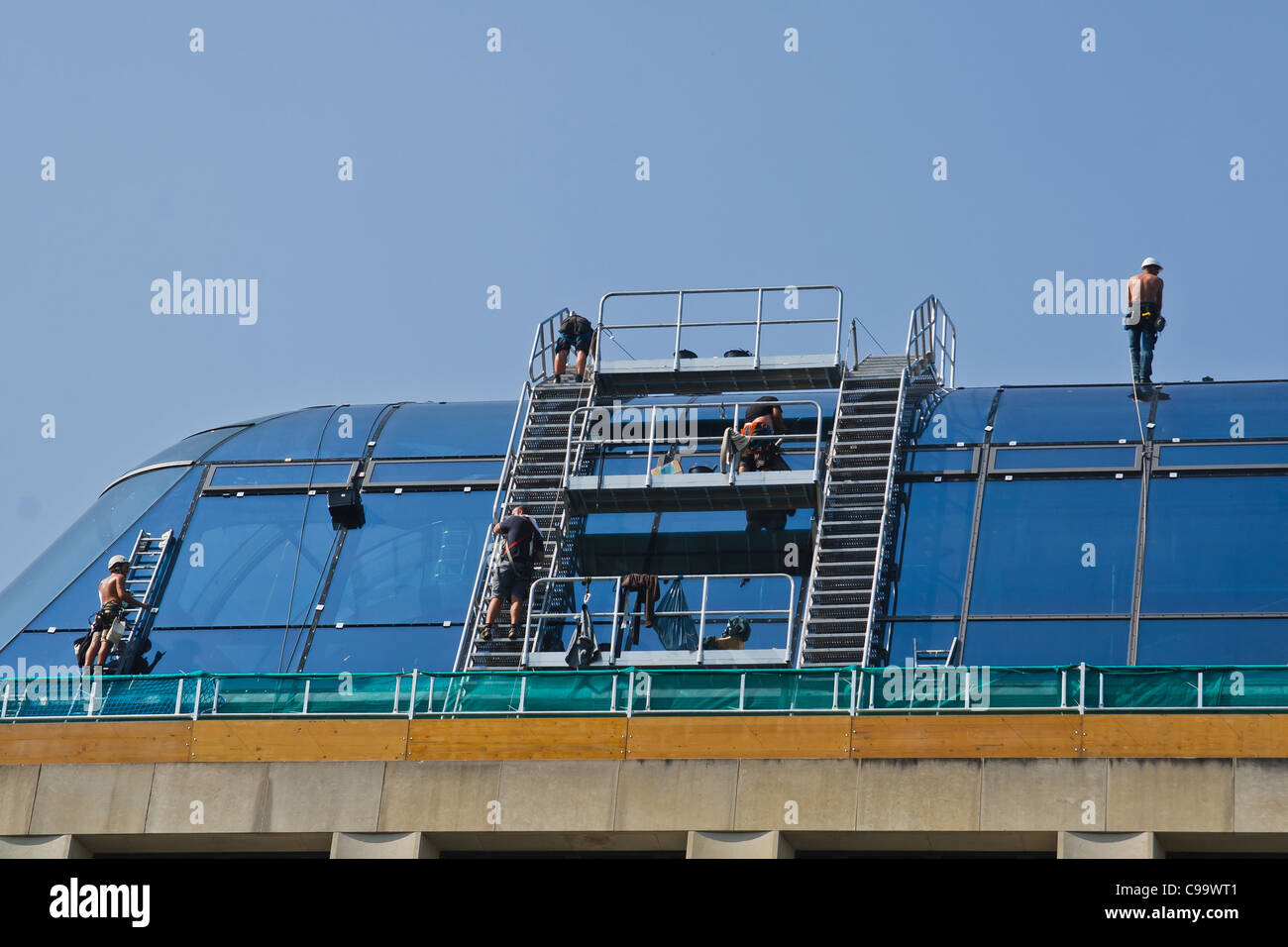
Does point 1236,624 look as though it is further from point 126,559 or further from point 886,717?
point 126,559

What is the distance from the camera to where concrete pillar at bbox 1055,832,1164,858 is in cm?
2233

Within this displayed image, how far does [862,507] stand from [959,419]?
142 inches

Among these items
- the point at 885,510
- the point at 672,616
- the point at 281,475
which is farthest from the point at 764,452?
the point at 281,475

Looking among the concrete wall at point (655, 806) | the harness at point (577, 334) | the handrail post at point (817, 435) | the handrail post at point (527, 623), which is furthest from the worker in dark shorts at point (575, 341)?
the concrete wall at point (655, 806)

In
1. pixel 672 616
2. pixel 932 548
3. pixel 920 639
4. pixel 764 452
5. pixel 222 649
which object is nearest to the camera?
pixel 672 616

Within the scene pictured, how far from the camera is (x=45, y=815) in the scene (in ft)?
81.5

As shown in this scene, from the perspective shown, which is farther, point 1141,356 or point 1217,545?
point 1141,356

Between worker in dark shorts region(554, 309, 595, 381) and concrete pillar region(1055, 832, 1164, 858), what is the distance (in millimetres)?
14631

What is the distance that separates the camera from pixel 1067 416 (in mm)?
33812

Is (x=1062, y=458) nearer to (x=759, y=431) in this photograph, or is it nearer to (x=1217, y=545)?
(x=1217, y=545)

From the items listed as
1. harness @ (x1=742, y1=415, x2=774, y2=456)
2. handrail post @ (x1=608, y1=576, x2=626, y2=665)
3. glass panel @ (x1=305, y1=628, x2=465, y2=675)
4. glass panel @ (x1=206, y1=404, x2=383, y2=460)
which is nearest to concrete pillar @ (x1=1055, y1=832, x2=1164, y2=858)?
handrail post @ (x1=608, y1=576, x2=626, y2=665)

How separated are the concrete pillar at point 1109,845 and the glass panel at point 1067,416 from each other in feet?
37.4

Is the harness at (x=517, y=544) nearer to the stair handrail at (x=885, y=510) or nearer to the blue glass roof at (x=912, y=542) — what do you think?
the blue glass roof at (x=912, y=542)
